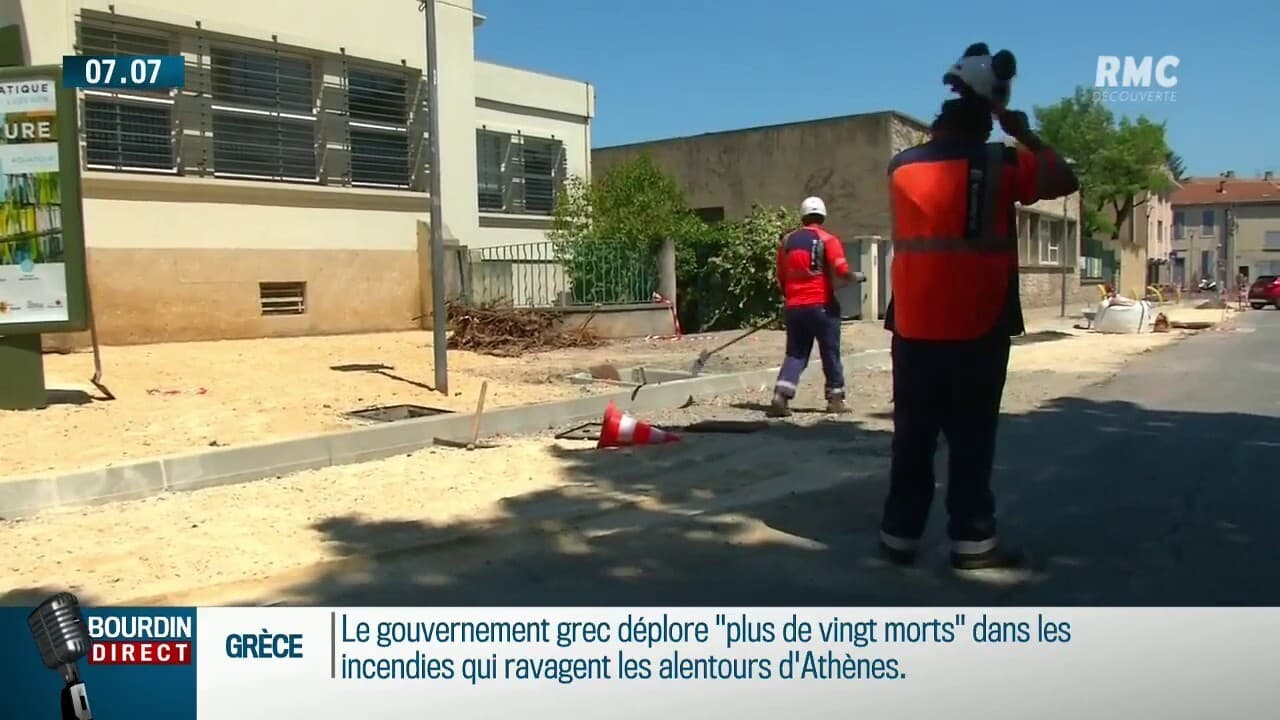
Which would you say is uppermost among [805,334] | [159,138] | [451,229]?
[159,138]

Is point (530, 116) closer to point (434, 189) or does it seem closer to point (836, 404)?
point (434, 189)

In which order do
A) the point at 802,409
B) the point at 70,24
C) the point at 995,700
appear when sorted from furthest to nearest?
the point at 70,24
the point at 802,409
the point at 995,700

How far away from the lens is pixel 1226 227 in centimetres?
656

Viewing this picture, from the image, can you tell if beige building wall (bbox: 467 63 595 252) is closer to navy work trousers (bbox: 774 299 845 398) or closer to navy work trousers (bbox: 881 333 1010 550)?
navy work trousers (bbox: 774 299 845 398)

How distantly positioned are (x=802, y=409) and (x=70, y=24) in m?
7.71

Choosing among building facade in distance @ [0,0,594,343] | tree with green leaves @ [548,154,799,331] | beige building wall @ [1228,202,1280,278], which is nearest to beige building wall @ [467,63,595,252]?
tree with green leaves @ [548,154,799,331]

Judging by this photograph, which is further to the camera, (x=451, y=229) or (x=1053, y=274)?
(x=451, y=229)

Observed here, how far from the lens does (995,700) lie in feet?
9.48

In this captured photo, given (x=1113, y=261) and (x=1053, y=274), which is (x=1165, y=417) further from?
(x=1113, y=261)

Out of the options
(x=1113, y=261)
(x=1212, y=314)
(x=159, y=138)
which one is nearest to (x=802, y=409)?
(x=1113, y=261)

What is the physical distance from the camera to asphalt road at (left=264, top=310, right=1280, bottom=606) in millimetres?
3342

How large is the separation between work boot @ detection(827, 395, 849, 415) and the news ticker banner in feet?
14.6

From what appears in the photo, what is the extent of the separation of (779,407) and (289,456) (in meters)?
3.31

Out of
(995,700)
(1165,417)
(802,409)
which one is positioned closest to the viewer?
(995,700)
